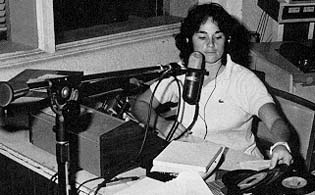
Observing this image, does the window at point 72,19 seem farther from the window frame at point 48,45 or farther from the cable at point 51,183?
the cable at point 51,183

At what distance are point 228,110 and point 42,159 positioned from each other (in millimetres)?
838

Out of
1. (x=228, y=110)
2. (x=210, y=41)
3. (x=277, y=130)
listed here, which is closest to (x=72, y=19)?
(x=210, y=41)

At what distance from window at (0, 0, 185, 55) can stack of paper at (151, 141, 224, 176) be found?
1019 mm

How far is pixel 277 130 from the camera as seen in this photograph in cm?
221

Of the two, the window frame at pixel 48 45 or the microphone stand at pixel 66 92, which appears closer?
the microphone stand at pixel 66 92

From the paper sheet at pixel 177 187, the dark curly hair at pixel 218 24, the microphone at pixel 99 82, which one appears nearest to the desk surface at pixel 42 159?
the paper sheet at pixel 177 187

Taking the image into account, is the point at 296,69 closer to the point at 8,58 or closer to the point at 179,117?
the point at 179,117

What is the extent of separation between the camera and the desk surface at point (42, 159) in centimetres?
191

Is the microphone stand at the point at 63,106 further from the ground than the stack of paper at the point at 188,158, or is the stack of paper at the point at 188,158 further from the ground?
the microphone stand at the point at 63,106

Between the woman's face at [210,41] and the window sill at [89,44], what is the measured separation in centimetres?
61

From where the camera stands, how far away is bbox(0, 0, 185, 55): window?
2609 millimetres

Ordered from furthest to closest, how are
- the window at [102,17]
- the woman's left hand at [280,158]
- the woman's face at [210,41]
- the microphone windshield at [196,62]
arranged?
the window at [102,17]
the woman's face at [210,41]
the woman's left hand at [280,158]
the microphone windshield at [196,62]

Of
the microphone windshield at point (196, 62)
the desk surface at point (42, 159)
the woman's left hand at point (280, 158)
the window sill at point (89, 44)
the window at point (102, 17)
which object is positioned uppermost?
the microphone windshield at point (196, 62)

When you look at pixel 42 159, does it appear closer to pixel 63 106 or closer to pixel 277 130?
pixel 63 106
